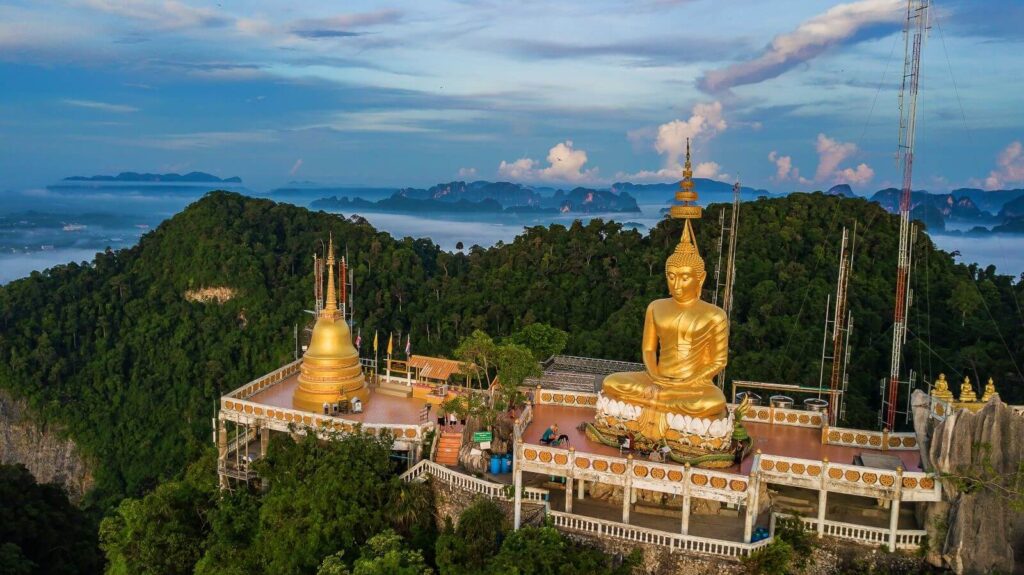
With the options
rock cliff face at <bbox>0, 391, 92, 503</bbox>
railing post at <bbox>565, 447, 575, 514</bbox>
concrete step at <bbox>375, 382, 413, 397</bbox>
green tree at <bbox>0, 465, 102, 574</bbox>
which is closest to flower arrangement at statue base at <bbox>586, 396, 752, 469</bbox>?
railing post at <bbox>565, 447, 575, 514</bbox>

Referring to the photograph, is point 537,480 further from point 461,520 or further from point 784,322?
point 784,322

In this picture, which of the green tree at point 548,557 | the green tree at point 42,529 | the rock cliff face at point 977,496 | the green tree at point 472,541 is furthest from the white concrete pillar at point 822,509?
the green tree at point 42,529

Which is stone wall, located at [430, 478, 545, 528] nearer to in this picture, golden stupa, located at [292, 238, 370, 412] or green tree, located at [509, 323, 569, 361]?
golden stupa, located at [292, 238, 370, 412]

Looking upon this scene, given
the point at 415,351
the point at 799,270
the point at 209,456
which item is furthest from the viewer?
the point at 415,351

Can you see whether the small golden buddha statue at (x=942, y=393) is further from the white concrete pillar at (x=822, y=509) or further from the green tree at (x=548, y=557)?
the green tree at (x=548, y=557)

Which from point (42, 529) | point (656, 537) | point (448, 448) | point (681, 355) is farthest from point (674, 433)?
point (42, 529)

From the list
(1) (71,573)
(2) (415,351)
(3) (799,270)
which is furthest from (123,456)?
(3) (799,270)
